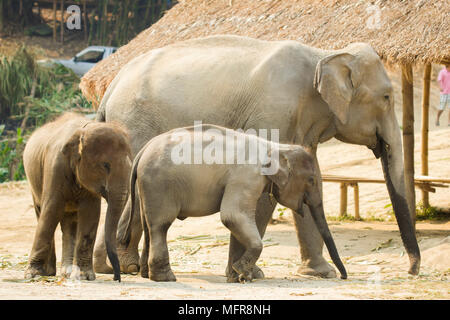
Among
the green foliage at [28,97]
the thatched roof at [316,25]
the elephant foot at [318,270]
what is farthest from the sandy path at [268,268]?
the green foliage at [28,97]

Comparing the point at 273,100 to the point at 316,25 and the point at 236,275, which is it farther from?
the point at 316,25

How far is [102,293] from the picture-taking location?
4945mm

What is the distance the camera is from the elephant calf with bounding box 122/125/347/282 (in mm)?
5793

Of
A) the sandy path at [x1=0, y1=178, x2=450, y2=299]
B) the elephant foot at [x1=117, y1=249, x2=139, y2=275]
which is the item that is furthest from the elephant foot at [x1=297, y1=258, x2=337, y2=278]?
the elephant foot at [x1=117, y1=249, x2=139, y2=275]

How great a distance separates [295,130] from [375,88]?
0.76 metres

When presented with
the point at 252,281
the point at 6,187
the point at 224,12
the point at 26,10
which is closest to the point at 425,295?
the point at 252,281

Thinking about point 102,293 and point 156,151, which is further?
point 156,151

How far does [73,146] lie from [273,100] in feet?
5.55

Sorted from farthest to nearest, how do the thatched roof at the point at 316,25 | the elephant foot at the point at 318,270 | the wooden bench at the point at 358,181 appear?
the wooden bench at the point at 358,181, the thatched roof at the point at 316,25, the elephant foot at the point at 318,270

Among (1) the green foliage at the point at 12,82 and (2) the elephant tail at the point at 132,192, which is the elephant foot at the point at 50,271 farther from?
(1) the green foliage at the point at 12,82

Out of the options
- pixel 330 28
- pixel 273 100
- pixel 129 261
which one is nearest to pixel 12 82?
pixel 330 28

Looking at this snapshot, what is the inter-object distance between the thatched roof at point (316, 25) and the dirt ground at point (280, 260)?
193 cm

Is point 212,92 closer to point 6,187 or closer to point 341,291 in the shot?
point 341,291

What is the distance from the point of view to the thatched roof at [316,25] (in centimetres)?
846
